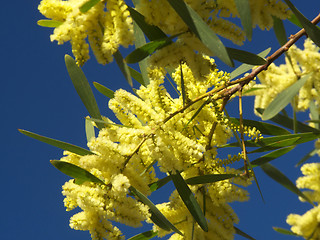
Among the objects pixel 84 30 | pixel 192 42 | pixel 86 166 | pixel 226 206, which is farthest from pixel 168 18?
pixel 226 206

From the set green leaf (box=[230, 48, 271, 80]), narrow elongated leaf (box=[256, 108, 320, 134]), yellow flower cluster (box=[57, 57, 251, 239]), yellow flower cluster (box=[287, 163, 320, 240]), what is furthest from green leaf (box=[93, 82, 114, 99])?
yellow flower cluster (box=[287, 163, 320, 240])

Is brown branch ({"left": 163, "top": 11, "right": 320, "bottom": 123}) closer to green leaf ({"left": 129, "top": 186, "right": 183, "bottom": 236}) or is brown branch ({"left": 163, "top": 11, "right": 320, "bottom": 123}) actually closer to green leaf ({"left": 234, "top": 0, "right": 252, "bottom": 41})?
green leaf ({"left": 129, "top": 186, "right": 183, "bottom": 236})

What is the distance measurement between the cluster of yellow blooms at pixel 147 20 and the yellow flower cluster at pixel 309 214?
1261 mm

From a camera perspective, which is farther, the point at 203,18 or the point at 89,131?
the point at 89,131

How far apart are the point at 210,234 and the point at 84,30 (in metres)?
0.86

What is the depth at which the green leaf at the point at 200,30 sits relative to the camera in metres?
0.94

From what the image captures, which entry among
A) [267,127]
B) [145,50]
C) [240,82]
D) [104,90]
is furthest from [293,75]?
[145,50]

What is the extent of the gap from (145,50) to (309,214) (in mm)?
1440

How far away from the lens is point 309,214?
2.03 metres

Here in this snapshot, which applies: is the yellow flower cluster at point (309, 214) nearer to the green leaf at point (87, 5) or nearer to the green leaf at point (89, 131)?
the green leaf at point (89, 131)

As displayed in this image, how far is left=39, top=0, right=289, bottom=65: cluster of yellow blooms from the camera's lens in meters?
0.98

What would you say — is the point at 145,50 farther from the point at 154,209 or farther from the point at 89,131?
the point at 89,131

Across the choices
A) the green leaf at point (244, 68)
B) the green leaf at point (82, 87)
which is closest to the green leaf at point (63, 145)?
the green leaf at point (82, 87)

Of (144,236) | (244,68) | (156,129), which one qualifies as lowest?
(144,236)
